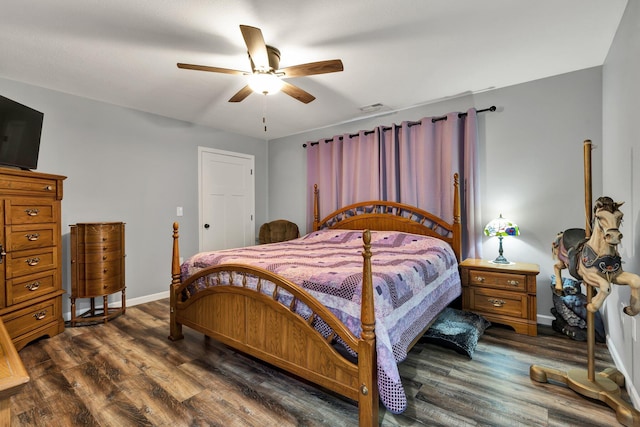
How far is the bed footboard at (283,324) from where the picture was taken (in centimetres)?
159

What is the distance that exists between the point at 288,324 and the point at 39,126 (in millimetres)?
2937

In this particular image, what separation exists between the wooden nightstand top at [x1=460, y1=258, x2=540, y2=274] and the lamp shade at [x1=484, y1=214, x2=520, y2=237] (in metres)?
0.30

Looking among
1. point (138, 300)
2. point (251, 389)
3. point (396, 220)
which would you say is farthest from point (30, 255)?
point (396, 220)

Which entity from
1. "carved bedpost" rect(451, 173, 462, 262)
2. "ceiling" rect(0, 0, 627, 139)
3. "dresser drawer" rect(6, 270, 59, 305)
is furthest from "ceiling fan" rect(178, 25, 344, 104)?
"dresser drawer" rect(6, 270, 59, 305)

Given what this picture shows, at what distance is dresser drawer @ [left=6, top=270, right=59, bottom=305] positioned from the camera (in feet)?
8.29

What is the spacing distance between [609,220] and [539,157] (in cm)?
174

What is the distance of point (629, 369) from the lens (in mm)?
1925

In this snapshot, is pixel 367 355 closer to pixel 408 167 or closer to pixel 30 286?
pixel 408 167

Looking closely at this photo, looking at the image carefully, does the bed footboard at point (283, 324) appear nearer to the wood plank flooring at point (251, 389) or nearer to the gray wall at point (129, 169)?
the wood plank flooring at point (251, 389)

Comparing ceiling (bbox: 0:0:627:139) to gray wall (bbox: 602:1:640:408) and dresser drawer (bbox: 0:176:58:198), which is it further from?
dresser drawer (bbox: 0:176:58:198)

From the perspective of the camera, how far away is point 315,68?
2.20 meters

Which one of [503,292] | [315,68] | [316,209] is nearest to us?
[315,68]

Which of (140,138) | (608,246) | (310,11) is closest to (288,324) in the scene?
(608,246)

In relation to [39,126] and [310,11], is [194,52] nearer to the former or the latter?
[310,11]
